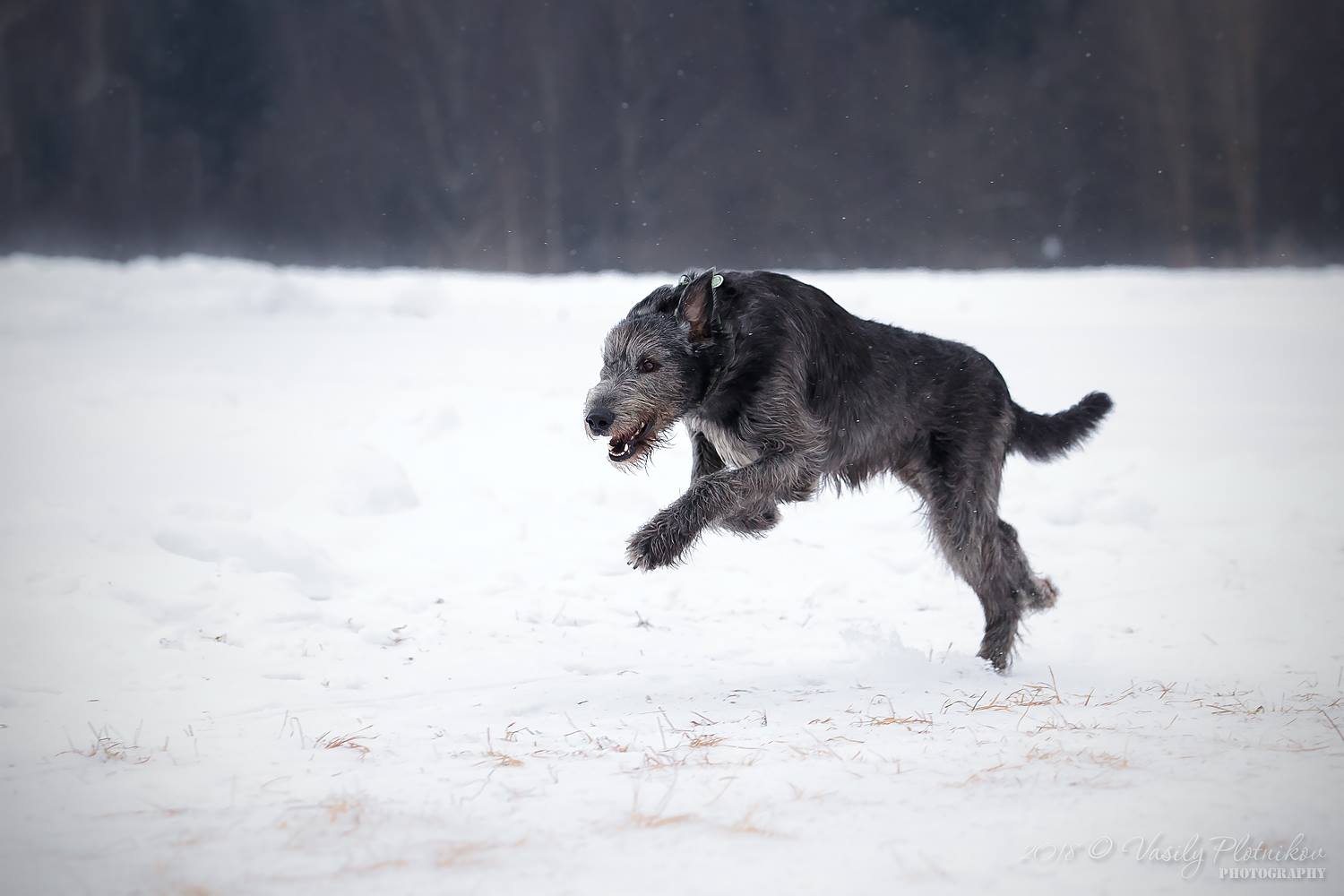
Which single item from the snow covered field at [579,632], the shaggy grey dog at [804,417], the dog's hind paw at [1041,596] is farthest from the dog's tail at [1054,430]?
the snow covered field at [579,632]

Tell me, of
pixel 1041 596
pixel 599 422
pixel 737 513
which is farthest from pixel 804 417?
pixel 1041 596

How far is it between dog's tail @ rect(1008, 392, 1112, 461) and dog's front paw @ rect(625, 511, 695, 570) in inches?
88.0

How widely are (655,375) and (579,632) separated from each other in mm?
1566

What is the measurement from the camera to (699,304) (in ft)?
16.5

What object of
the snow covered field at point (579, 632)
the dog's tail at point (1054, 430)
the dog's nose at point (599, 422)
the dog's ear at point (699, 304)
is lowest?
the snow covered field at point (579, 632)

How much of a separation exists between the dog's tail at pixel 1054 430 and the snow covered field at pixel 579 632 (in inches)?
42.9

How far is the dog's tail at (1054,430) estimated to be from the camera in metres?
6.00

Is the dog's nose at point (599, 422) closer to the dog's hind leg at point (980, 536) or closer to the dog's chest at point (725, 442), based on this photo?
the dog's chest at point (725, 442)

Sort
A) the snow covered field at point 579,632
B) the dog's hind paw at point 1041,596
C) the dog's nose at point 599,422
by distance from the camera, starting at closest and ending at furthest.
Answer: the snow covered field at point 579,632 → the dog's nose at point 599,422 → the dog's hind paw at point 1041,596

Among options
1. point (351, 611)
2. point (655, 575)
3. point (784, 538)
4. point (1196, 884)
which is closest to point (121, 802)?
point (351, 611)

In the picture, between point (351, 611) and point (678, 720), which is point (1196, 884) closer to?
point (678, 720)

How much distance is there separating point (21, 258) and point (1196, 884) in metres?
15.1

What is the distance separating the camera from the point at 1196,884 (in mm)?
2568

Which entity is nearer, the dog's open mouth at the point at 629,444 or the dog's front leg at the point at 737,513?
the dog's open mouth at the point at 629,444
